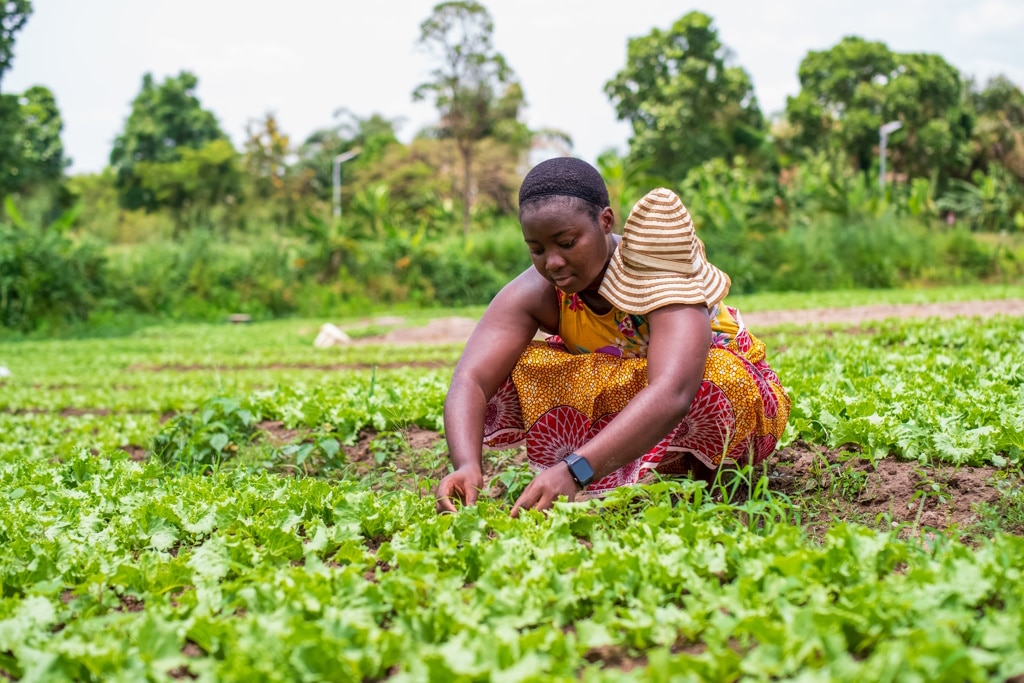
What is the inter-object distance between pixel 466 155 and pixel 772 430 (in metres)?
28.6

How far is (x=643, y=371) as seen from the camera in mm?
2951

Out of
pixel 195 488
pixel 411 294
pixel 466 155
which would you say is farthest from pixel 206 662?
pixel 466 155

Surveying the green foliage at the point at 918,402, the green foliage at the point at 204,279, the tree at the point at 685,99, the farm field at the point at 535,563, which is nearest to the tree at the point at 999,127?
the tree at the point at 685,99

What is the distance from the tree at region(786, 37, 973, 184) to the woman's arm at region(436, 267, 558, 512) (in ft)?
108

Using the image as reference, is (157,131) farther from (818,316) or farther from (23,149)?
(818,316)

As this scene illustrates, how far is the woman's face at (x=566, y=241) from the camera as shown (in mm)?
2713

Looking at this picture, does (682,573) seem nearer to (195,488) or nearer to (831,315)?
(195,488)

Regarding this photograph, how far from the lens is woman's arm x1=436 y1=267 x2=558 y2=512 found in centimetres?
298

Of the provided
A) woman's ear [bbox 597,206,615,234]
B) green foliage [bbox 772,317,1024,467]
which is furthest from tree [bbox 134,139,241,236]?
woman's ear [bbox 597,206,615,234]

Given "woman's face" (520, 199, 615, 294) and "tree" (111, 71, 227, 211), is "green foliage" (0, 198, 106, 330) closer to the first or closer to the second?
"woman's face" (520, 199, 615, 294)

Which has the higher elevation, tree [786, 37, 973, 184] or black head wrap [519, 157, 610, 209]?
tree [786, 37, 973, 184]

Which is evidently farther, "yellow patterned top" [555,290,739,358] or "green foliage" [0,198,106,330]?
"green foliage" [0,198,106,330]

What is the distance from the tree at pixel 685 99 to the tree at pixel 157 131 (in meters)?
20.6

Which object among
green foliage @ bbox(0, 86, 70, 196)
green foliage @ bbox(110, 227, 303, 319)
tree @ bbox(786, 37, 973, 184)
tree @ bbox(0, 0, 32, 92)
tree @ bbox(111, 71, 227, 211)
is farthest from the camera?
tree @ bbox(111, 71, 227, 211)
